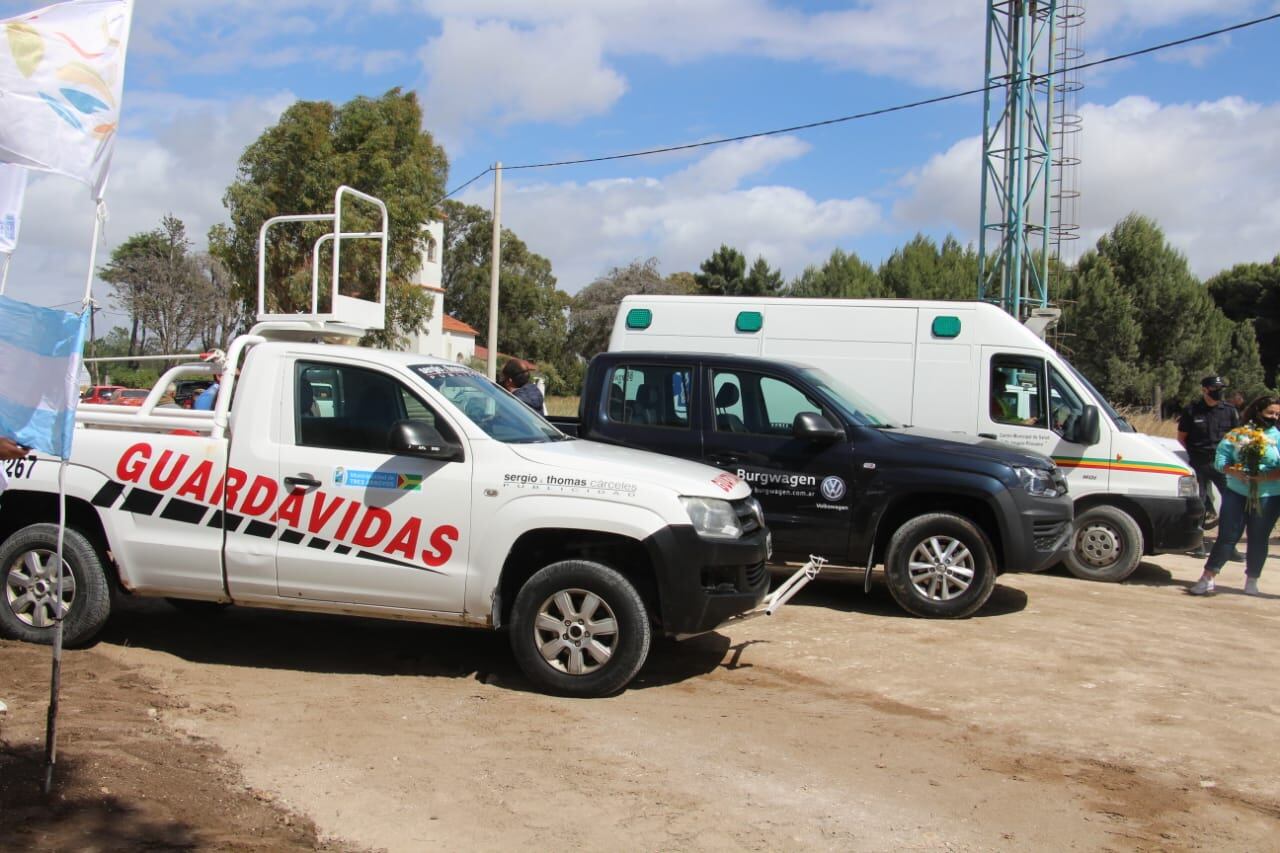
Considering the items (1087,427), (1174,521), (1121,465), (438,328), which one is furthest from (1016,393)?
(438,328)

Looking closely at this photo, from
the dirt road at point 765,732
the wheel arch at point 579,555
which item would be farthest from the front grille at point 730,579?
the dirt road at point 765,732

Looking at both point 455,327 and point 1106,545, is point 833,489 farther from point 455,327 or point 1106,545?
point 455,327

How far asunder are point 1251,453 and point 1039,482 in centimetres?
271

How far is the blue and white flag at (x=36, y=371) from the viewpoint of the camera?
4.34 m

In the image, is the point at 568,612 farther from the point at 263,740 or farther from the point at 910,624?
the point at 910,624

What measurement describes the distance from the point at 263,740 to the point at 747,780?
2221 millimetres

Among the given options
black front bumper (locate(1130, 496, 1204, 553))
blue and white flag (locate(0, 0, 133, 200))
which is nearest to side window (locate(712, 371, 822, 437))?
black front bumper (locate(1130, 496, 1204, 553))

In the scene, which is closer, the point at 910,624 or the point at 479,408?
the point at 479,408

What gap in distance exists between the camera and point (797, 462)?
27.8 feet

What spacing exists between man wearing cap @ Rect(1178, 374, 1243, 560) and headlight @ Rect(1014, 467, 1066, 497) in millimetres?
4551

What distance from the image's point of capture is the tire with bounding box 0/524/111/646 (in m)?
6.50

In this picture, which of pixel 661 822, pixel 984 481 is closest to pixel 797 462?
pixel 984 481

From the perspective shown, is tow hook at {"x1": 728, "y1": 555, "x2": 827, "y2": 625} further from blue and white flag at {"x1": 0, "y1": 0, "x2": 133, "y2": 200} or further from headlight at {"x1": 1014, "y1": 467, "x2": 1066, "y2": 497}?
blue and white flag at {"x1": 0, "y1": 0, "x2": 133, "y2": 200}

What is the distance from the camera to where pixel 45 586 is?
650cm
